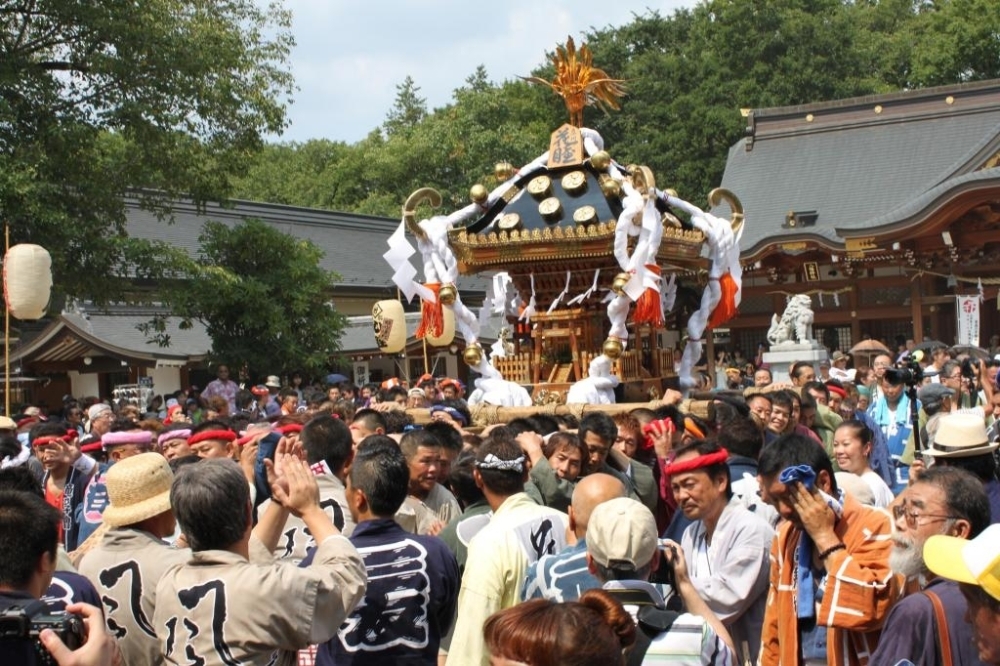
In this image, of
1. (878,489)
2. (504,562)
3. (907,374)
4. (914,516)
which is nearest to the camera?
(914,516)

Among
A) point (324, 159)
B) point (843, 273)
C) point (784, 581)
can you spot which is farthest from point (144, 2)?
point (324, 159)

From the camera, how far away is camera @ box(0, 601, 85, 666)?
7.54 feet

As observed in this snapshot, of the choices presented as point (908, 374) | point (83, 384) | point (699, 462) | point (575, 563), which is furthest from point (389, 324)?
point (575, 563)

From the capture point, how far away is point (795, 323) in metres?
14.0

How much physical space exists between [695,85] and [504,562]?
1226 inches

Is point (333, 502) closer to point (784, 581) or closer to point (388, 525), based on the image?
point (388, 525)

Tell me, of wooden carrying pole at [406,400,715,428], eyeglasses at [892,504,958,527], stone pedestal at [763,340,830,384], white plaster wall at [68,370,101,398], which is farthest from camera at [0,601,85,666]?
white plaster wall at [68,370,101,398]

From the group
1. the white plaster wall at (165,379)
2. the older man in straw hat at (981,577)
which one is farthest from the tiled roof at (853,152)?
the older man in straw hat at (981,577)

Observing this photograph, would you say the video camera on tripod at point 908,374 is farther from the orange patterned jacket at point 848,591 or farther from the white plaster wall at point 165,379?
the white plaster wall at point 165,379

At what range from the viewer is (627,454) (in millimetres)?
6172

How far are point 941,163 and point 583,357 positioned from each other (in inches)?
634

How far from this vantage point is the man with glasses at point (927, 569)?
2.73 meters

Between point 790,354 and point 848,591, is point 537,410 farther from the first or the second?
point 790,354

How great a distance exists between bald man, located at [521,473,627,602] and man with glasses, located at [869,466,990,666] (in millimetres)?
862
